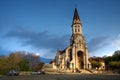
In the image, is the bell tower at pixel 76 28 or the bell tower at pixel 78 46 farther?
the bell tower at pixel 76 28

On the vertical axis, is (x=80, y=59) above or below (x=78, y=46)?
below

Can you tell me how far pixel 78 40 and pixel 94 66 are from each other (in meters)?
16.6

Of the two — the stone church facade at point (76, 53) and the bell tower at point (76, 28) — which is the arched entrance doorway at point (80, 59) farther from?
the bell tower at point (76, 28)

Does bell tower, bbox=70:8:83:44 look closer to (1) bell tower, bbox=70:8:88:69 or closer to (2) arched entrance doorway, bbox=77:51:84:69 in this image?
(1) bell tower, bbox=70:8:88:69

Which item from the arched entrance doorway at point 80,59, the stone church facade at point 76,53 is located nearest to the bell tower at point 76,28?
the stone church facade at point 76,53

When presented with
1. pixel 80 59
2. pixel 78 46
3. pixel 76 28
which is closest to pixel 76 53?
pixel 78 46

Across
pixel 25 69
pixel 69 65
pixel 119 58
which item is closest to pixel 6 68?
pixel 25 69

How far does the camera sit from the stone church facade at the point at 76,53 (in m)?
100

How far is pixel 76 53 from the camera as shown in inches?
3989

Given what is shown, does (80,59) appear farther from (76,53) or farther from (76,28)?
(76,28)

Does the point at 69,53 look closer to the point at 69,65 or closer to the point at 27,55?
the point at 69,65

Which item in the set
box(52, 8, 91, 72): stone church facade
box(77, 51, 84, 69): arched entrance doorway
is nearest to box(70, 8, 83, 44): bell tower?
box(52, 8, 91, 72): stone church facade

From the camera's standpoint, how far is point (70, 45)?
107 metres

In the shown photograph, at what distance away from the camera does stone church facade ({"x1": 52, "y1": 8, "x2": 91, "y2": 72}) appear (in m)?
100
